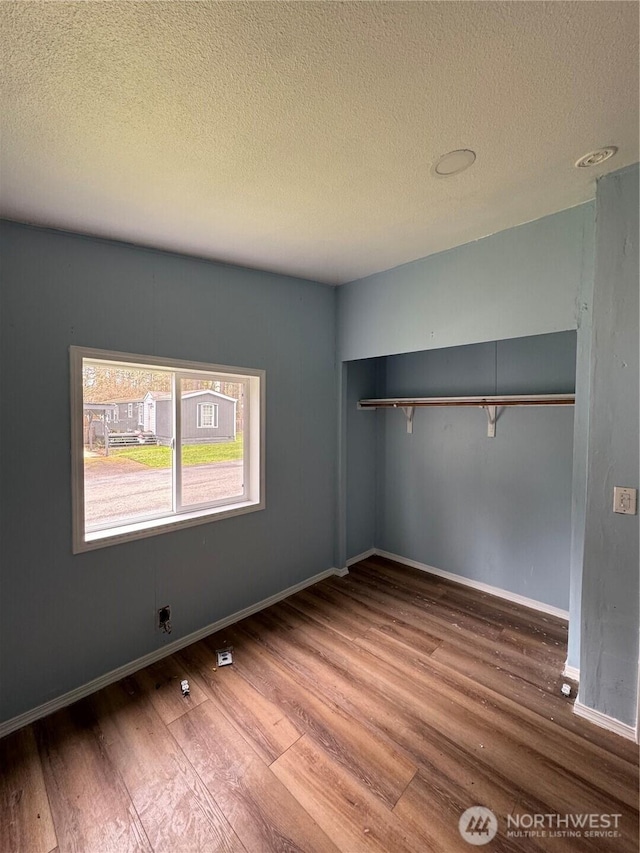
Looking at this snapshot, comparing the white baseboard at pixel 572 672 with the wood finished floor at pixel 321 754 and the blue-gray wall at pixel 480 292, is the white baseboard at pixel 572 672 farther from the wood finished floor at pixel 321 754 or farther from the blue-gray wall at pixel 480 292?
the blue-gray wall at pixel 480 292

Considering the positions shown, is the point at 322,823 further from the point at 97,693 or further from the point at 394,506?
the point at 394,506

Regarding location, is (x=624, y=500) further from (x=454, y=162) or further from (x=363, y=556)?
(x=363, y=556)

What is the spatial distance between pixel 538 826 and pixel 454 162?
2612mm

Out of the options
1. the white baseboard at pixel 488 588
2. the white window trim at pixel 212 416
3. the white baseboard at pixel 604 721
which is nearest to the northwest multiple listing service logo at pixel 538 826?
the white baseboard at pixel 604 721

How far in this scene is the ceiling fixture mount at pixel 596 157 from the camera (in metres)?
1.41

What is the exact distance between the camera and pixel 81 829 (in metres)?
1.30

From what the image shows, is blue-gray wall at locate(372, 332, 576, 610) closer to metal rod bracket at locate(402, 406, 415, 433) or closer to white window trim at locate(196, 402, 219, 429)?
metal rod bracket at locate(402, 406, 415, 433)

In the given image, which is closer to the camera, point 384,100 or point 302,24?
point 302,24

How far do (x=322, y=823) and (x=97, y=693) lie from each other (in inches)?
56.0

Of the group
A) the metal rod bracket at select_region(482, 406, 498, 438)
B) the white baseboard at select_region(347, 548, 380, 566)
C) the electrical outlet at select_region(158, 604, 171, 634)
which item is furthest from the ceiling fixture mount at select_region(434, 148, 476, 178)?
the white baseboard at select_region(347, 548, 380, 566)

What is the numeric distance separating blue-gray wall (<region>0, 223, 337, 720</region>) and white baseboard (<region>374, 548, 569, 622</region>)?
1137 mm

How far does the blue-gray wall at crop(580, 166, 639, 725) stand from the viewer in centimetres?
159

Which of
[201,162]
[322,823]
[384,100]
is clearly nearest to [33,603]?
[322,823]

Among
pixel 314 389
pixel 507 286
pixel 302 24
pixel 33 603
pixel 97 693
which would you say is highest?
pixel 302 24
